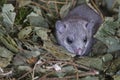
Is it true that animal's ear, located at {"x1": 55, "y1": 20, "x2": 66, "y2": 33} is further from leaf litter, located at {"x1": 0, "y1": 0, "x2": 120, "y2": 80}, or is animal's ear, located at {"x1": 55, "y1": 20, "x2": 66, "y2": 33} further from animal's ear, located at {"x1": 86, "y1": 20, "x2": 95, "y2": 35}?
animal's ear, located at {"x1": 86, "y1": 20, "x2": 95, "y2": 35}

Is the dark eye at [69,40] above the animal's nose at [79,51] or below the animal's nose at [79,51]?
above

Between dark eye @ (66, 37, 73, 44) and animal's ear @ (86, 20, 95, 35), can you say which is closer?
dark eye @ (66, 37, 73, 44)

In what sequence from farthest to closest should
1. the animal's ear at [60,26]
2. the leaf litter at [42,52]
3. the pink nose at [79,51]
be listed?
the animal's ear at [60,26] < the pink nose at [79,51] < the leaf litter at [42,52]

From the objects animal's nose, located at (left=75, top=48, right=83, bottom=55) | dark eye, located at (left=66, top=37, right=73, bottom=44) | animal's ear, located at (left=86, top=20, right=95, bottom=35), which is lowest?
animal's nose, located at (left=75, top=48, right=83, bottom=55)

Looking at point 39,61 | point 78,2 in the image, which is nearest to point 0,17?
point 39,61

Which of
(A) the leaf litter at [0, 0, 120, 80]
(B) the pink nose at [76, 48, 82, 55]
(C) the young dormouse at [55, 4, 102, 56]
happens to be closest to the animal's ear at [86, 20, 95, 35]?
(C) the young dormouse at [55, 4, 102, 56]

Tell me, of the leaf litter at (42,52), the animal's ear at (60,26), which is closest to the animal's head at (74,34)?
the animal's ear at (60,26)

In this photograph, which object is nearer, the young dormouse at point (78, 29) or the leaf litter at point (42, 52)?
the leaf litter at point (42, 52)

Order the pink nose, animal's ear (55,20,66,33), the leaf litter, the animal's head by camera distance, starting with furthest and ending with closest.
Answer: animal's ear (55,20,66,33) → the animal's head → the pink nose → the leaf litter

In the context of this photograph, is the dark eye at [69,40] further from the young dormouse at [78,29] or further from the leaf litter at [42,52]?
the leaf litter at [42,52]

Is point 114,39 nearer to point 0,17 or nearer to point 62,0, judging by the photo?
point 62,0

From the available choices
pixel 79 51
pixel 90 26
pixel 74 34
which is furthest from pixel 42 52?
pixel 90 26
